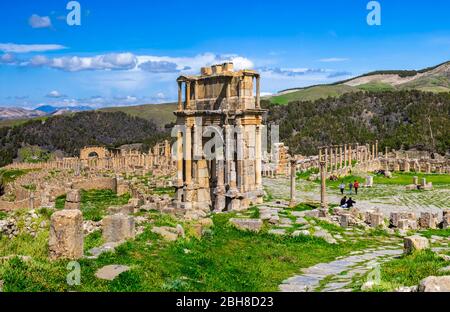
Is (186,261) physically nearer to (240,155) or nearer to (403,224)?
(240,155)

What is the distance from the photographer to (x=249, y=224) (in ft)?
55.4

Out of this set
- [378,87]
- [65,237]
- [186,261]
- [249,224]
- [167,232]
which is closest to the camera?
[65,237]

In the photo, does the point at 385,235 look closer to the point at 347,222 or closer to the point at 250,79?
the point at 347,222

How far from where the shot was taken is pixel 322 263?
13609 mm

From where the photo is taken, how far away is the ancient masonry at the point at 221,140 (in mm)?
21922

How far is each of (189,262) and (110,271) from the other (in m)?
2.19

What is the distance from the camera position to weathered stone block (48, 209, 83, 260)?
996cm

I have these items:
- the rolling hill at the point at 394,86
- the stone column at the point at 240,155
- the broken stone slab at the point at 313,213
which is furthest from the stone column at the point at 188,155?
the rolling hill at the point at 394,86

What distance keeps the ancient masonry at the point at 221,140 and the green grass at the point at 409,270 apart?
1014 centimetres

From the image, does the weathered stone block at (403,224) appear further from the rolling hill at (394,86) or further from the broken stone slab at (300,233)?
the rolling hill at (394,86)

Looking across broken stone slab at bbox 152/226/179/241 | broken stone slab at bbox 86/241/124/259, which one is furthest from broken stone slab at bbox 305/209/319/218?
broken stone slab at bbox 86/241/124/259

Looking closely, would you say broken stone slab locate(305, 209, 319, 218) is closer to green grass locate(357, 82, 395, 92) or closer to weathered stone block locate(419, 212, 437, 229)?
weathered stone block locate(419, 212, 437, 229)

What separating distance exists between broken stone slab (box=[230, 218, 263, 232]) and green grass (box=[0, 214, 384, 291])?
286mm

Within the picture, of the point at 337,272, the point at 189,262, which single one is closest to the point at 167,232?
the point at 189,262
